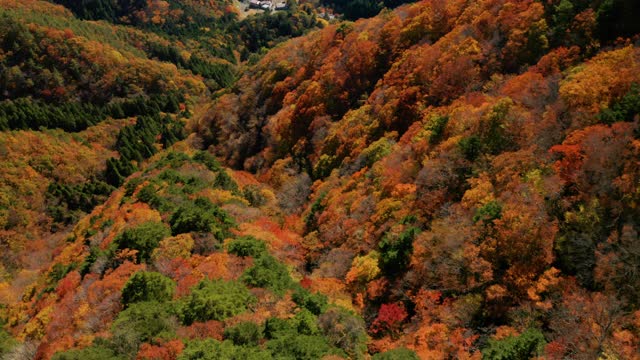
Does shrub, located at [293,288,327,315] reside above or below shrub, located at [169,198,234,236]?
below

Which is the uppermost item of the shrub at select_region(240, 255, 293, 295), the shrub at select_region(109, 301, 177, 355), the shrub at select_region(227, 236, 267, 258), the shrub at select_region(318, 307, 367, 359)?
the shrub at select_region(109, 301, 177, 355)

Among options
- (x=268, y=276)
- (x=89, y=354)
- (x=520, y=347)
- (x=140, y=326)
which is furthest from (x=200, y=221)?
(x=520, y=347)

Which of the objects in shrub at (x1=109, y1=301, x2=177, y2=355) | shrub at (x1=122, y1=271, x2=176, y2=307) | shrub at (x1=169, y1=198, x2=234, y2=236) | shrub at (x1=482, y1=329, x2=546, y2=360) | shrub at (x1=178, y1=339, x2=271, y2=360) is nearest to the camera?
shrub at (x1=482, y1=329, x2=546, y2=360)

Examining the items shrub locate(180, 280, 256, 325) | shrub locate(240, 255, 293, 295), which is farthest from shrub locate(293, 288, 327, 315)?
shrub locate(180, 280, 256, 325)

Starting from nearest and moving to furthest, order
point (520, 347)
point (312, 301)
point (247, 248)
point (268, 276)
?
point (520, 347) < point (312, 301) < point (268, 276) < point (247, 248)

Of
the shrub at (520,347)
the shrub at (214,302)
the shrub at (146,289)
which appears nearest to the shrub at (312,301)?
the shrub at (214,302)

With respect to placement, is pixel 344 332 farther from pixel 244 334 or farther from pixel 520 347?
pixel 520 347

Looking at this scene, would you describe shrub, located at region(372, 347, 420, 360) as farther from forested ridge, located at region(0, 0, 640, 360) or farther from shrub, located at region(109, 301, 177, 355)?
shrub, located at region(109, 301, 177, 355)

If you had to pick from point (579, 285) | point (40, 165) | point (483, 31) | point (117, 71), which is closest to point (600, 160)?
point (579, 285)

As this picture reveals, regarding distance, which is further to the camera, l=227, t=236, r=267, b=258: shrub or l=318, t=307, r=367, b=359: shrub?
l=227, t=236, r=267, b=258: shrub

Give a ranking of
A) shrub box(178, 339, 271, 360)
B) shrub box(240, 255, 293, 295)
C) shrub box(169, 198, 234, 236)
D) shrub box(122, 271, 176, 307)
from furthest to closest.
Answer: shrub box(169, 198, 234, 236), shrub box(240, 255, 293, 295), shrub box(122, 271, 176, 307), shrub box(178, 339, 271, 360)

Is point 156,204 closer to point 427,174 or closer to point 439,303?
point 427,174
